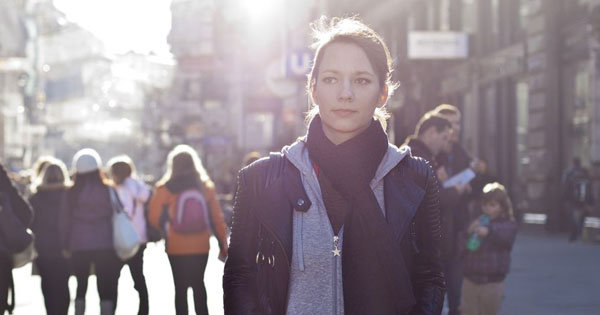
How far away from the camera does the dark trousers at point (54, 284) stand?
10398 mm

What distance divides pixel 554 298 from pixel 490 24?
58.6 ft

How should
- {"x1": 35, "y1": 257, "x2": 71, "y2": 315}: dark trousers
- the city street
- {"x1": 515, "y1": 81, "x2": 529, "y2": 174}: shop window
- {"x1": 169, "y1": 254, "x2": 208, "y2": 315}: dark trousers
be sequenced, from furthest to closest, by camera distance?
{"x1": 515, "y1": 81, "x2": 529, "y2": 174}: shop window
the city street
{"x1": 35, "y1": 257, "x2": 71, "y2": 315}: dark trousers
{"x1": 169, "y1": 254, "x2": 208, "y2": 315}: dark trousers

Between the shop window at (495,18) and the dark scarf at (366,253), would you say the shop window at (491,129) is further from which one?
the dark scarf at (366,253)

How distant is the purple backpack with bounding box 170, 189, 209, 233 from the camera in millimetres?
10109

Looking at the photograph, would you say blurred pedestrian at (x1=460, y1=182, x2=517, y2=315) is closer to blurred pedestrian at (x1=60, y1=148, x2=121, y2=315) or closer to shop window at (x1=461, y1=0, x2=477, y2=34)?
blurred pedestrian at (x1=60, y1=148, x2=121, y2=315)

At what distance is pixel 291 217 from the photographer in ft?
11.3

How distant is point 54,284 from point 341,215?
7494mm

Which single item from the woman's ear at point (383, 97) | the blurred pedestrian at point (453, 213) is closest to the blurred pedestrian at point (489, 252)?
the blurred pedestrian at point (453, 213)

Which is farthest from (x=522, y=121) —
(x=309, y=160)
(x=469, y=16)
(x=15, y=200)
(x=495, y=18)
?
(x=309, y=160)

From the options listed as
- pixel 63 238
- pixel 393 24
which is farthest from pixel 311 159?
pixel 393 24

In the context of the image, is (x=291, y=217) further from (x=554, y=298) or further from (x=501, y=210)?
(x=554, y=298)

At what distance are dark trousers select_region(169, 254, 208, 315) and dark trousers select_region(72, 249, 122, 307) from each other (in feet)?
1.70

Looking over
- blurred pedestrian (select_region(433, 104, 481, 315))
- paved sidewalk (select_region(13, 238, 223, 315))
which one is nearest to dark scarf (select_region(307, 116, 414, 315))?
blurred pedestrian (select_region(433, 104, 481, 315))

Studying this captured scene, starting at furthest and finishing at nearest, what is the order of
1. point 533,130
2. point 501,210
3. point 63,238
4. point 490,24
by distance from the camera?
1. point 490,24
2. point 533,130
3. point 63,238
4. point 501,210
